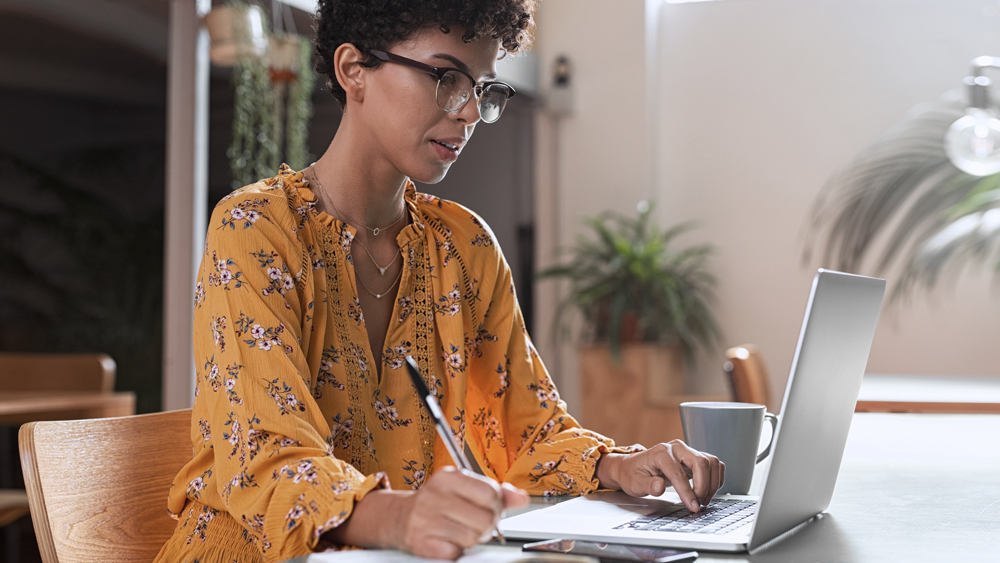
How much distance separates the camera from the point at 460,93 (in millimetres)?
1172

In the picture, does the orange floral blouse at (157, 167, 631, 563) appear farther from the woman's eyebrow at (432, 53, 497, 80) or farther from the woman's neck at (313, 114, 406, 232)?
the woman's eyebrow at (432, 53, 497, 80)

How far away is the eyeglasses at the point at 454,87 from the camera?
1.15 meters

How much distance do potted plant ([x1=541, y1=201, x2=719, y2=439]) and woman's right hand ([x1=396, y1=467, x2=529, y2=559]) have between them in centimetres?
401

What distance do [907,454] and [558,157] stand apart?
419cm

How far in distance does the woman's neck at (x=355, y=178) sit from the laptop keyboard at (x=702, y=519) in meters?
0.57

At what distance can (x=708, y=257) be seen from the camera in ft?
17.1

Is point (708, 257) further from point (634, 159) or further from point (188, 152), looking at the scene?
point (188, 152)

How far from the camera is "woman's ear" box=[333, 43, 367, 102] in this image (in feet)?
3.93

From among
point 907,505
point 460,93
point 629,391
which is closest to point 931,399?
point 907,505

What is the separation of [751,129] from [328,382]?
4451 mm

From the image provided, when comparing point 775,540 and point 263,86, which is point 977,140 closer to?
point 263,86

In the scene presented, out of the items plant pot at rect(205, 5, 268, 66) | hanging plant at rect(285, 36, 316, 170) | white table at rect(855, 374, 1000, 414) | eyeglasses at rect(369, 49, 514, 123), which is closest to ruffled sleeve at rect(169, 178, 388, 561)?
eyeglasses at rect(369, 49, 514, 123)

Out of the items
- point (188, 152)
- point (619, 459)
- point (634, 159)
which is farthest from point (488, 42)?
point (634, 159)

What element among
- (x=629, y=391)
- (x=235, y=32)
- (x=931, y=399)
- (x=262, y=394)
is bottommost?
(x=629, y=391)
